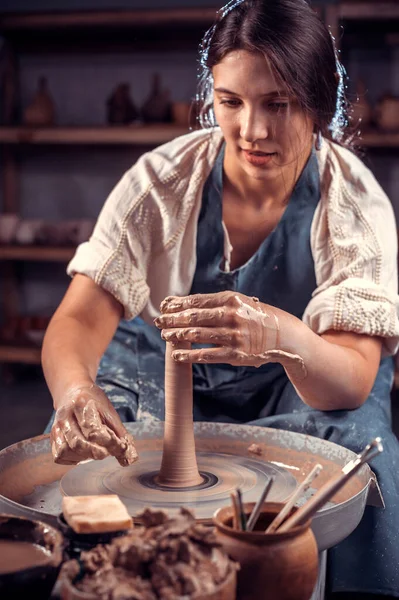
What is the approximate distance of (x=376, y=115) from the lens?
3383 millimetres

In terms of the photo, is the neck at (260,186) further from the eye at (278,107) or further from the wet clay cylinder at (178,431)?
the wet clay cylinder at (178,431)

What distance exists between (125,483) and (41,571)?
18.1 inches

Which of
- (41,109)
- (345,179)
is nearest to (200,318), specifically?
(345,179)

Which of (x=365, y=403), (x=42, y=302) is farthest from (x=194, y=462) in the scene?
(x=42, y=302)

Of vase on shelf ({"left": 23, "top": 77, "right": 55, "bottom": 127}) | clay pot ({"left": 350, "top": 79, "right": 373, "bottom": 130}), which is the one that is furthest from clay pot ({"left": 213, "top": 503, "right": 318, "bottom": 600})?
vase on shelf ({"left": 23, "top": 77, "right": 55, "bottom": 127})

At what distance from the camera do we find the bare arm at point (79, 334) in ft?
4.31

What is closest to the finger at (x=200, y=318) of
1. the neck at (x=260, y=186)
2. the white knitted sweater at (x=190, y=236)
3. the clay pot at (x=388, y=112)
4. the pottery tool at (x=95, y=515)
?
the pottery tool at (x=95, y=515)

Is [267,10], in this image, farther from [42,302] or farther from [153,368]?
[42,302]

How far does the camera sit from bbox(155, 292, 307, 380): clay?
1.05 meters

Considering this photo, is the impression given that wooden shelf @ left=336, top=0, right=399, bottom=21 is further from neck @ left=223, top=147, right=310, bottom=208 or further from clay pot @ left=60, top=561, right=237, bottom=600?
clay pot @ left=60, top=561, right=237, bottom=600

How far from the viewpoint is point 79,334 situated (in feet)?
4.77

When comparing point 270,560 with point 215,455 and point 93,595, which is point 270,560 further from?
point 215,455

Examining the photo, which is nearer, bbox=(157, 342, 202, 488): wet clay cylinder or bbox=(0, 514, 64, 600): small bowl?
bbox=(0, 514, 64, 600): small bowl

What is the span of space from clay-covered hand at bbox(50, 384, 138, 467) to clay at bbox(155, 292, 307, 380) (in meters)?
0.14
